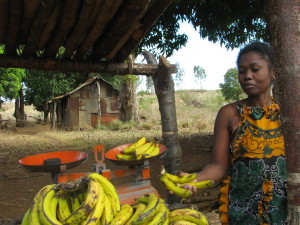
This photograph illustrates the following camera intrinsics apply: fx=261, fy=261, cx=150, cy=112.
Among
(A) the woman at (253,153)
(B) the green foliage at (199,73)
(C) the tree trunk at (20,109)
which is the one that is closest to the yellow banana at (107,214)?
(A) the woman at (253,153)

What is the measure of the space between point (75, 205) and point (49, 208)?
0.56 feet

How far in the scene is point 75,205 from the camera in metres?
1.49

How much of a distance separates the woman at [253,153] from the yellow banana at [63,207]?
0.80m

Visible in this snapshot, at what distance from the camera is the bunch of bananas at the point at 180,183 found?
1449 millimetres

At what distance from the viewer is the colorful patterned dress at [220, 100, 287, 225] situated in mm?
1602

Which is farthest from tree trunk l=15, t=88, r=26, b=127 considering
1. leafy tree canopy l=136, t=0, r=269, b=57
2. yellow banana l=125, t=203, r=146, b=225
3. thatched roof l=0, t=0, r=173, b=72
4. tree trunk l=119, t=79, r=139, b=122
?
yellow banana l=125, t=203, r=146, b=225

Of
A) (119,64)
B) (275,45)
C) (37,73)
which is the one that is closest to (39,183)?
(119,64)

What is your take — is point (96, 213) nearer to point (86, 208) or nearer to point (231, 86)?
point (86, 208)

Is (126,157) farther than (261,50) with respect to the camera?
Yes

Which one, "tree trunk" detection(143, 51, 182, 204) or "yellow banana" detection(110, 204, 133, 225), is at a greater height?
"tree trunk" detection(143, 51, 182, 204)

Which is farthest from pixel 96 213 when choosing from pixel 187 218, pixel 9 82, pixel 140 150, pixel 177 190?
pixel 9 82

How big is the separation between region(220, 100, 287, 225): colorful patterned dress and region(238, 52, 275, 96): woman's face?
161 millimetres

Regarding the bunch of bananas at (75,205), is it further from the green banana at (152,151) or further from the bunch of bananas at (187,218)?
the green banana at (152,151)

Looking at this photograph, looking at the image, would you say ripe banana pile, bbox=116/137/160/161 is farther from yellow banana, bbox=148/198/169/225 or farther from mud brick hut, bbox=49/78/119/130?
mud brick hut, bbox=49/78/119/130
